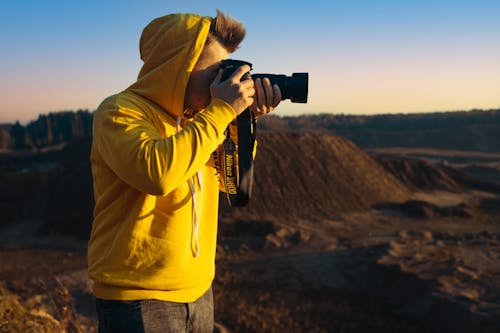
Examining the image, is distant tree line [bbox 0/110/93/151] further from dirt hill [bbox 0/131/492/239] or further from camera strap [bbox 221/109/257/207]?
camera strap [bbox 221/109/257/207]

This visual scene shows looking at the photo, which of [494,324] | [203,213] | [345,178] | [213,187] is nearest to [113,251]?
[203,213]

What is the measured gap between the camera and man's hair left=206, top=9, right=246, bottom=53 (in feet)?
5.09

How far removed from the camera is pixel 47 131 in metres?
38.5

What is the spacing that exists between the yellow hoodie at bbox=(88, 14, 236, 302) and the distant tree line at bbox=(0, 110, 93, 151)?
3837 centimetres

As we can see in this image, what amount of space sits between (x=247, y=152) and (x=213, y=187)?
218mm

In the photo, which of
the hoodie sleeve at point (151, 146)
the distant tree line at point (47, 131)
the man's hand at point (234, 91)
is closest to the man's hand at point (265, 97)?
the man's hand at point (234, 91)

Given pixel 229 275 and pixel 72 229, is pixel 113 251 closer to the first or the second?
pixel 229 275

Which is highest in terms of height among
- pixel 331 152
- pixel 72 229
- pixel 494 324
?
pixel 331 152

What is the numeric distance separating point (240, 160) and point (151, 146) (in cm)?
43

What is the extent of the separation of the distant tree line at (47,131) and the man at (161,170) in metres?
38.4

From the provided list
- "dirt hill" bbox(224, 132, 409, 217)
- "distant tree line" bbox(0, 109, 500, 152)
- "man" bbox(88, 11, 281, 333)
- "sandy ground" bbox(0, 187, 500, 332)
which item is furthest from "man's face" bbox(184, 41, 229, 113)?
"distant tree line" bbox(0, 109, 500, 152)

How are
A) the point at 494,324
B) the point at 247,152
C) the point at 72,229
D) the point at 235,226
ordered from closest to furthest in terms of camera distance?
the point at 247,152, the point at 494,324, the point at 235,226, the point at 72,229

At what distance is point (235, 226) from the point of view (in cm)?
1212

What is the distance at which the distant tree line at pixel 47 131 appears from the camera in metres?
37.8
